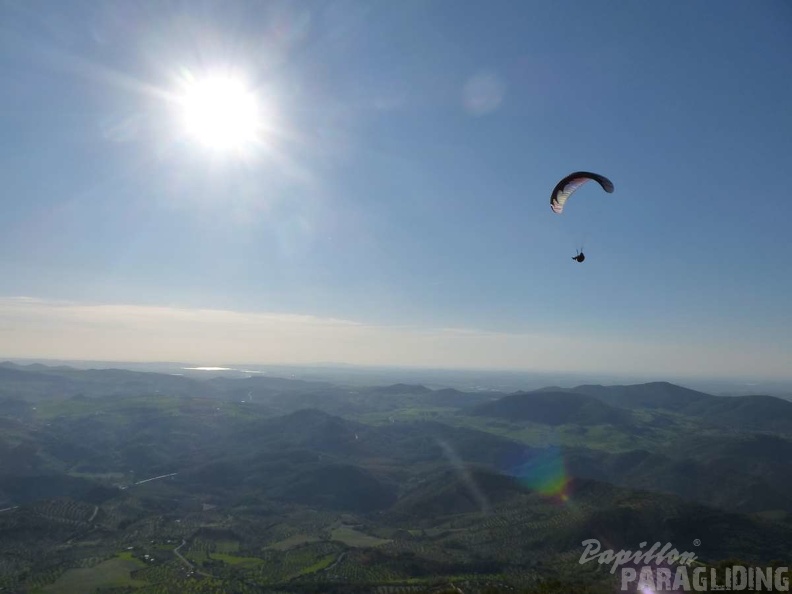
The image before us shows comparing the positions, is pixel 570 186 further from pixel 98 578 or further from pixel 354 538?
pixel 354 538

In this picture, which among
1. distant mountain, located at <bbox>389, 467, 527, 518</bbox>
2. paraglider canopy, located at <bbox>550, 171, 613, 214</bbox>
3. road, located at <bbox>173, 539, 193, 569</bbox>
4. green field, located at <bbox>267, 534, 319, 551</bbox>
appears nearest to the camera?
paraglider canopy, located at <bbox>550, 171, 613, 214</bbox>

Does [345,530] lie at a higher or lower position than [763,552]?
lower

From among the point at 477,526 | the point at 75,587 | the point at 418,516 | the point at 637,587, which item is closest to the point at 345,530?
the point at 418,516

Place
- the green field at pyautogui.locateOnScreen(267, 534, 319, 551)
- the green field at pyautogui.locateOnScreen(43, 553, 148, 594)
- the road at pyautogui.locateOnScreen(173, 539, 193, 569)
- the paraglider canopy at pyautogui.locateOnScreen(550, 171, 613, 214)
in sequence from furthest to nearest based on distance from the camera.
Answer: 1. the green field at pyautogui.locateOnScreen(267, 534, 319, 551)
2. the road at pyautogui.locateOnScreen(173, 539, 193, 569)
3. the green field at pyautogui.locateOnScreen(43, 553, 148, 594)
4. the paraglider canopy at pyautogui.locateOnScreen(550, 171, 613, 214)

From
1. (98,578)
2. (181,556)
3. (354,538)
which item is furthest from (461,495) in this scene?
(98,578)

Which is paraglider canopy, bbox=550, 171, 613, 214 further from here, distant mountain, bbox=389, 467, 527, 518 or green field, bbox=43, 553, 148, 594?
distant mountain, bbox=389, 467, 527, 518

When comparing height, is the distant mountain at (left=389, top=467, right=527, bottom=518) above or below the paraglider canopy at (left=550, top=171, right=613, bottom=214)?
below

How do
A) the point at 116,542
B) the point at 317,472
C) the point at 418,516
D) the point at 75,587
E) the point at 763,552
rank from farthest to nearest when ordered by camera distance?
the point at 317,472
the point at 418,516
the point at 116,542
the point at 763,552
the point at 75,587

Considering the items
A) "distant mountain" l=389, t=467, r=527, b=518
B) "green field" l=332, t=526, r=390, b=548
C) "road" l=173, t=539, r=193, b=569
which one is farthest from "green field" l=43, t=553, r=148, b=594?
"distant mountain" l=389, t=467, r=527, b=518

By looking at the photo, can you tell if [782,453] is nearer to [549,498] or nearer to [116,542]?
[549,498]
